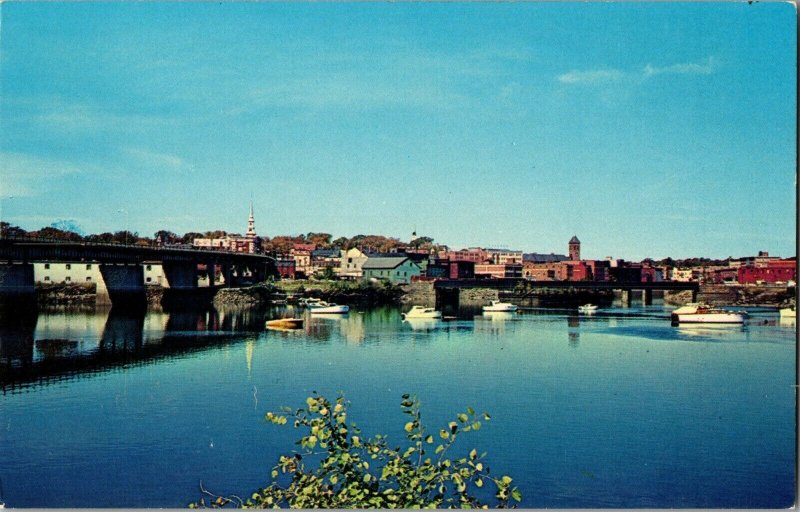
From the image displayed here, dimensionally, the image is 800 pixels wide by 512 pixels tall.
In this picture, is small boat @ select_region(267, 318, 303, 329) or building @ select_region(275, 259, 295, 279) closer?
small boat @ select_region(267, 318, 303, 329)

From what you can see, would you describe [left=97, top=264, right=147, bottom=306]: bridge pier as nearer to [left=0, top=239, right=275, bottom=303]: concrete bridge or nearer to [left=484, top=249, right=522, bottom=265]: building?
[left=0, top=239, right=275, bottom=303]: concrete bridge

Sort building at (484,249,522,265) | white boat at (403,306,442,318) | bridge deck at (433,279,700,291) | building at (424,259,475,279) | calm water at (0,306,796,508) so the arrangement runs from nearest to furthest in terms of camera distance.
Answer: calm water at (0,306,796,508), white boat at (403,306,442,318), bridge deck at (433,279,700,291), building at (424,259,475,279), building at (484,249,522,265)

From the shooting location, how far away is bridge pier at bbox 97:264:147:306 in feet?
164

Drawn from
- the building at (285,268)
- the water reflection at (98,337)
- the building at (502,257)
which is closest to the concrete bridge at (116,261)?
the water reflection at (98,337)

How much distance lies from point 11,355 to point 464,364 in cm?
1517

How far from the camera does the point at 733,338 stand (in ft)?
109

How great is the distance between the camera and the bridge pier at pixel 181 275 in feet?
186

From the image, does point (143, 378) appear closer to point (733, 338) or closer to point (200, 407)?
point (200, 407)

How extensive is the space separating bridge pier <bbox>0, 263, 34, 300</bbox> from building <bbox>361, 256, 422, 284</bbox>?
3986cm

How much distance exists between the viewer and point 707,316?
40844 millimetres

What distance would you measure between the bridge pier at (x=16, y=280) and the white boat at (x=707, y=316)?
1328 inches

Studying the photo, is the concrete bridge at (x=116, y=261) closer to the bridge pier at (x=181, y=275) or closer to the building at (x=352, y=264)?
the bridge pier at (x=181, y=275)

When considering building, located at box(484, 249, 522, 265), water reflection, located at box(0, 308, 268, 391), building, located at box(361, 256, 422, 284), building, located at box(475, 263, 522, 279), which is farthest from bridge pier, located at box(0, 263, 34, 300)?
building, located at box(484, 249, 522, 265)

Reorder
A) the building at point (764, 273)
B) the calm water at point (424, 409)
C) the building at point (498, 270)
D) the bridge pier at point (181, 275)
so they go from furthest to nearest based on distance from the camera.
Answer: the building at point (498, 270), the bridge pier at point (181, 275), the building at point (764, 273), the calm water at point (424, 409)
